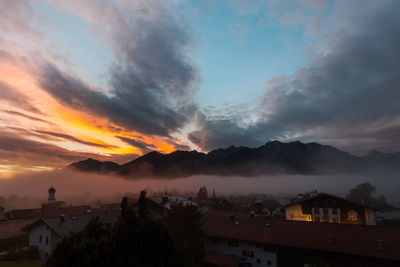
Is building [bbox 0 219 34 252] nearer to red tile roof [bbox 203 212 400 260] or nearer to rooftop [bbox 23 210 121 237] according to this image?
rooftop [bbox 23 210 121 237]

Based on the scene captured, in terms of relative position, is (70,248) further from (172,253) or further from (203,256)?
(203,256)

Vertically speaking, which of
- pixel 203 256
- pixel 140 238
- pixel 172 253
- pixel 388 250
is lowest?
pixel 203 256

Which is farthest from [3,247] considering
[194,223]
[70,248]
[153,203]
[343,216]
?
[343,216]

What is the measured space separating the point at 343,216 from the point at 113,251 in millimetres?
58723

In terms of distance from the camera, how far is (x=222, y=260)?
113 ft

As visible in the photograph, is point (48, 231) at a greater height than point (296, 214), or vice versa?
point (296, 214)

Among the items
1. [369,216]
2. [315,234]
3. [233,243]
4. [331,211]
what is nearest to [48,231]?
[233,243]

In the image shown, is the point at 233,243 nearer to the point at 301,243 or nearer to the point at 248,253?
the point at 248,253

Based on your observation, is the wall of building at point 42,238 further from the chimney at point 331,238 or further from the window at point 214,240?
the chimney at point 331,238

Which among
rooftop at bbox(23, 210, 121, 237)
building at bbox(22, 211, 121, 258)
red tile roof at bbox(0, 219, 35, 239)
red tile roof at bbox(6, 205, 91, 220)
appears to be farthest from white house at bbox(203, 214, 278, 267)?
red tile roof at bbox(6, 205, 91, 220)

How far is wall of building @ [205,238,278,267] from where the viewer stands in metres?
35.3

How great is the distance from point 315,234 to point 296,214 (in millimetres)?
27993

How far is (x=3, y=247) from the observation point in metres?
53.3

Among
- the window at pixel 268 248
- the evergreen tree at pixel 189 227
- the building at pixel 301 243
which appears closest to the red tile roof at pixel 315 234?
the building at pixel 301 243
